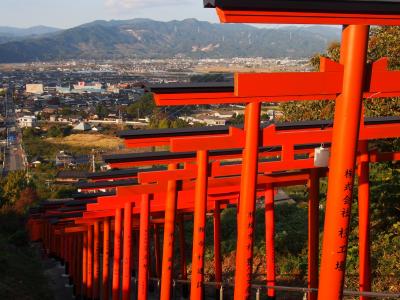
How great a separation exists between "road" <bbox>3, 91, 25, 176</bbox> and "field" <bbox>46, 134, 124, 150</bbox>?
4.07 meters

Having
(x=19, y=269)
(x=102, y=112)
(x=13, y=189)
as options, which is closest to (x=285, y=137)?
(x=19, y=269)

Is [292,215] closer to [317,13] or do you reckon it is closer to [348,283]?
[348,283]

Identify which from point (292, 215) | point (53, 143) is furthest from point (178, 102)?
point (53, 143)

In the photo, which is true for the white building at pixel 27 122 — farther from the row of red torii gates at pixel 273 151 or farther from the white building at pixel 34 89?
the row of red torii gates at pixel 273 151

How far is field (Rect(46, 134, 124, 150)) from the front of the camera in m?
54.7

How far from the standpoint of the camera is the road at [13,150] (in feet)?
158

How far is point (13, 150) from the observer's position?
56.4m

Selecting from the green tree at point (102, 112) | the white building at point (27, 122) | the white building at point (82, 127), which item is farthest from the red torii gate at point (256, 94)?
the green tree at point (102, 112)

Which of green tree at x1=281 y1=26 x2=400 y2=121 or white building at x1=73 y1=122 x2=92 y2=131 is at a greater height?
green tree at x1=281 y1=26 x2=400 y2=121

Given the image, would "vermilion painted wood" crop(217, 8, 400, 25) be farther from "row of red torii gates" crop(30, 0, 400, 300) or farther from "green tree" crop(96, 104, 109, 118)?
"green tree" crop(96, 104, 109, 118)

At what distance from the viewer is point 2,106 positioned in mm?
97625

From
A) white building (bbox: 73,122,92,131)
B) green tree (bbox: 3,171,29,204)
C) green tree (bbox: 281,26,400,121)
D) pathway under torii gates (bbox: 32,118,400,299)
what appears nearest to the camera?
pathway under torii gates (bbox: 32,118,400,299)

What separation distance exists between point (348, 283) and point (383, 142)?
2762mm

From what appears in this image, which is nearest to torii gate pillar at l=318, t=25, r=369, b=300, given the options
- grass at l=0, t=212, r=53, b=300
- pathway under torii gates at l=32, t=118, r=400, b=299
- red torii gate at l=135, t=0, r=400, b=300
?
red torii gate at l=135, t=0, r=400, b=300
